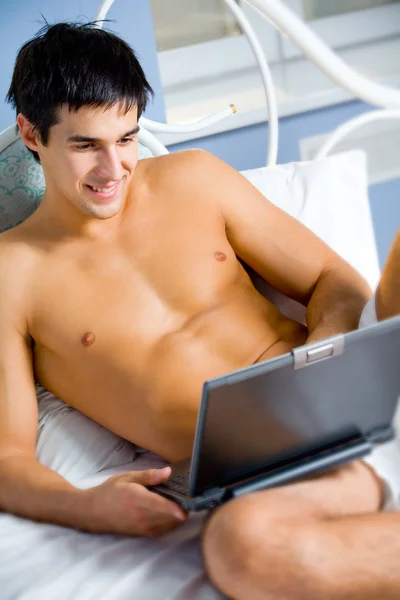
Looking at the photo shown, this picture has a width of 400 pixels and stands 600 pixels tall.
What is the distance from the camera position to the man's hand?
1.02 m

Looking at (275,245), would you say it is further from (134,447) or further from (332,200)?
(134,447)

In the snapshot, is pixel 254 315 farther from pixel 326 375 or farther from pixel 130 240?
pixel 326 375

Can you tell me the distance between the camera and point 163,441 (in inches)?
49.9

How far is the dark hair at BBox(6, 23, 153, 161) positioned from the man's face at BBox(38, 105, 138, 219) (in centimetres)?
2

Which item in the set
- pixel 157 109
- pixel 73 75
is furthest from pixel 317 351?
pixel 157 109

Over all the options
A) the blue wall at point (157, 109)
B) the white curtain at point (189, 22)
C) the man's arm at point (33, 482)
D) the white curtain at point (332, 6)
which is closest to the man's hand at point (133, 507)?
the man's arm at point (33, 482)

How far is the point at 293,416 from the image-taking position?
0.97 meters

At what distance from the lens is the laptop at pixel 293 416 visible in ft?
2.95

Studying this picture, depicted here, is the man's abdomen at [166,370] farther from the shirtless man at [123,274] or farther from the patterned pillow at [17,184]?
the patterned pillow at [17,184]

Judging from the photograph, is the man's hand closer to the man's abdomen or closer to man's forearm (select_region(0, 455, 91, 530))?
man's forearm (select_region(0, 455, 91, 530))

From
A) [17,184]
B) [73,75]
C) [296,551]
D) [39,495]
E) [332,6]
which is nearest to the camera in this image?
[296,551]

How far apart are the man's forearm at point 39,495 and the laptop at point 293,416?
0.13 metres

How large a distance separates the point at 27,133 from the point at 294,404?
707 mm

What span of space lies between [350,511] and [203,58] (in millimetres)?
1624
